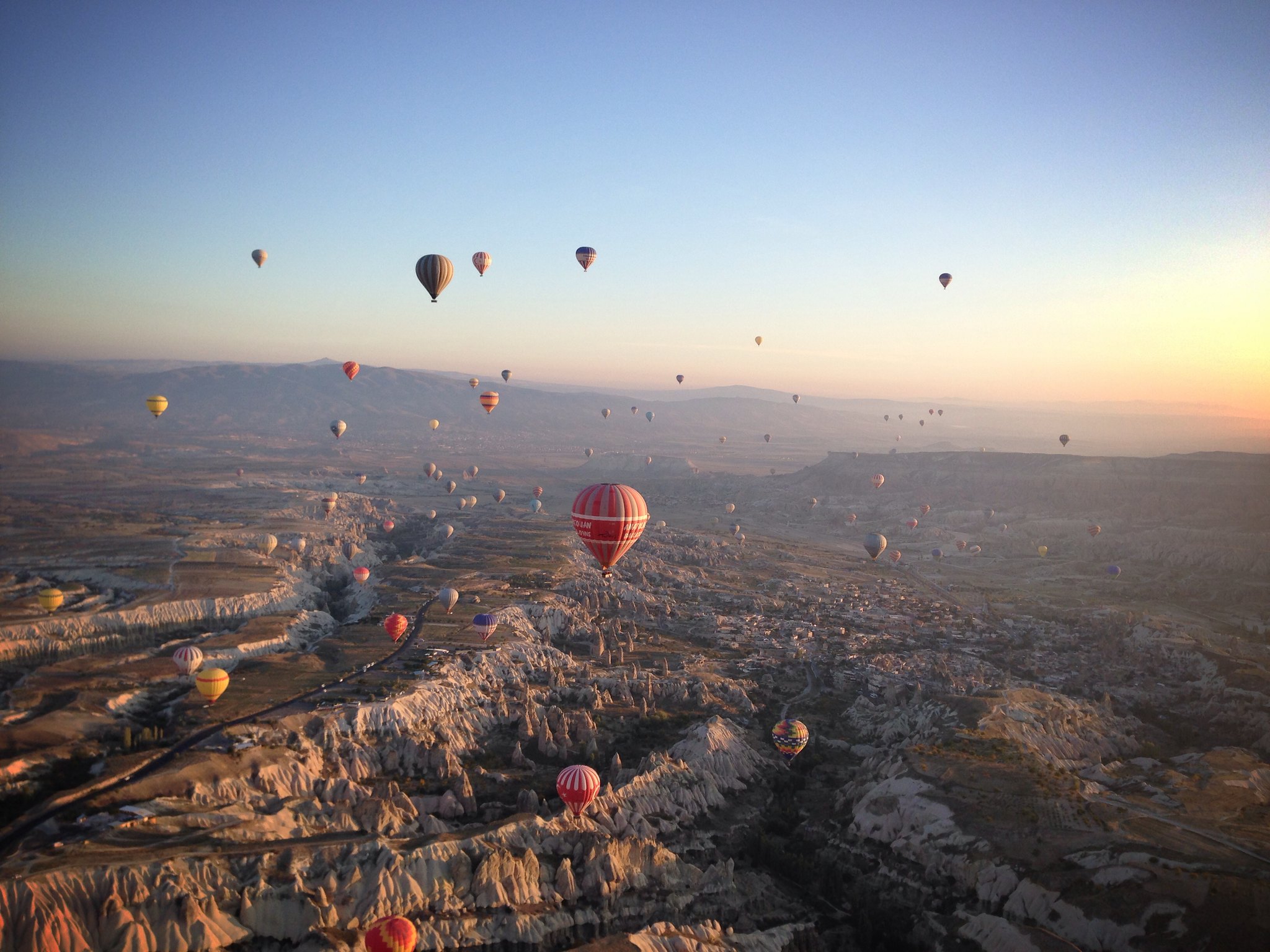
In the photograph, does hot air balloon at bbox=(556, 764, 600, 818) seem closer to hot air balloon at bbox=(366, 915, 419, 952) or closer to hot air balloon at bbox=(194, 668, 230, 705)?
hot air balloon at bbox=(366, 915, 419, 952)

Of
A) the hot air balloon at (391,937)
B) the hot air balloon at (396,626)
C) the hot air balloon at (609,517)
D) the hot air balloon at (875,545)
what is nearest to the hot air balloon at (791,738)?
the hot air balloon at (609,517)

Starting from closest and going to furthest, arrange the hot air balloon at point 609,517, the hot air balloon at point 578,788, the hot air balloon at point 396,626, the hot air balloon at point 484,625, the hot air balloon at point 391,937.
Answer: the hot air balloon at point 391,937, the hot air balloon at point 578,788, the hot air balloon at point 609,517, the hot air balloon at point 396,626, the hot air balloon at point 484,625

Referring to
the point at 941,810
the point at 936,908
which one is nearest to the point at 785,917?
the point at 936,908

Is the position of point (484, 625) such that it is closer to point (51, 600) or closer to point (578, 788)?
point (578, 788)

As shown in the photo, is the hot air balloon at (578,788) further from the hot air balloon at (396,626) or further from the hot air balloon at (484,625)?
the hot air balloon at (396,626)

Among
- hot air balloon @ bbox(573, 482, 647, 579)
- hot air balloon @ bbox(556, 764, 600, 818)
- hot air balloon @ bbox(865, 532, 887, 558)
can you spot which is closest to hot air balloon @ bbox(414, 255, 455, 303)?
hot air balloon @ bbox(573, 482, 647, 579)

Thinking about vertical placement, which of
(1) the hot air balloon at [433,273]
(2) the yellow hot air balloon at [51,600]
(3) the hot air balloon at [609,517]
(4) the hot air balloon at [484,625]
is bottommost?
(2) the yellow hot air balloon at [51,600]

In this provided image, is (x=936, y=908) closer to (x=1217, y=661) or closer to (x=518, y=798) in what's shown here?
(x=518, y=798)
